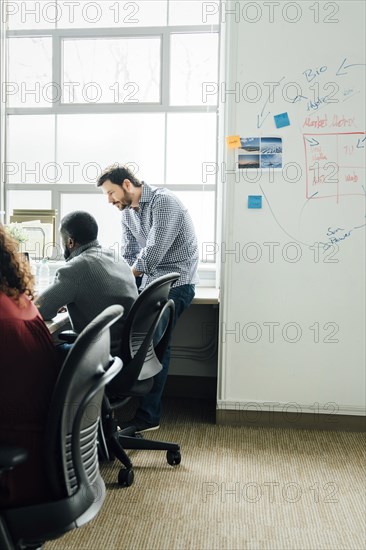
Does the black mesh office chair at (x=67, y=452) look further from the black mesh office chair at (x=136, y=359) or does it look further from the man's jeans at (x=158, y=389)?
the man's jeans at (x=158, y=389)

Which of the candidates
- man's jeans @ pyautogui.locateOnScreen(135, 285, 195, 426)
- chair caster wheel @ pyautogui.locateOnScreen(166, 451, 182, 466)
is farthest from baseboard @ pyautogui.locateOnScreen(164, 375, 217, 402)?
chair caster wheel @ pyautogui.locateOnScreen(166, 451, 182, 466)

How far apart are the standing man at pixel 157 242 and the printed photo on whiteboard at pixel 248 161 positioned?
379mm

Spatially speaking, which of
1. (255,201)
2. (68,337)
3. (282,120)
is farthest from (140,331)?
(282,120)

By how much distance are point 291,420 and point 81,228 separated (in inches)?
62.1

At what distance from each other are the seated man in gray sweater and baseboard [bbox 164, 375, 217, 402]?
1.42m

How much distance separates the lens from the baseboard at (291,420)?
331 centimetres

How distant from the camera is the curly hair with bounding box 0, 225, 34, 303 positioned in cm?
156

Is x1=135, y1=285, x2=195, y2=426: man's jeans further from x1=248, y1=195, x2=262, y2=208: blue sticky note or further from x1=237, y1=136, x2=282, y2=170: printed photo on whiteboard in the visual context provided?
x1=237, y1=136, x2=282, y2=170: printed photo on whiteboard

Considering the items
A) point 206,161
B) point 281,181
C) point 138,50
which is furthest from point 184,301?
point 138,50

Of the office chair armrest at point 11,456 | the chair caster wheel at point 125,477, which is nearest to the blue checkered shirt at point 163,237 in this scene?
the chair caster wheel at point 125,477

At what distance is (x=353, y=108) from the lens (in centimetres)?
319

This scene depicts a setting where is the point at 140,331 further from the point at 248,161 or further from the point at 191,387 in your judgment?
the point at 191,387

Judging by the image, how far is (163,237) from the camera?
323cm

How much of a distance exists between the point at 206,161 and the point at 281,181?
0.78m
